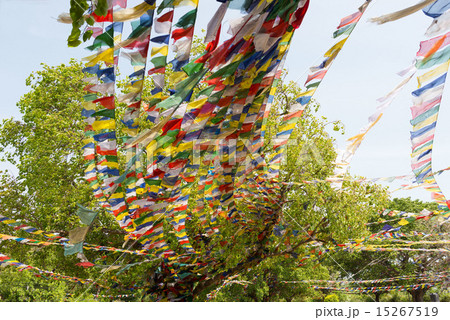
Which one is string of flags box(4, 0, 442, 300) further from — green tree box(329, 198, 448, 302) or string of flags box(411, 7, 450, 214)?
green tree box(329, 198, 448, 302)

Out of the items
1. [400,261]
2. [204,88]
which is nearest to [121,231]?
[204,88]

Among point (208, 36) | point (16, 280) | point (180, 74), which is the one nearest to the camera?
point (208, 36)

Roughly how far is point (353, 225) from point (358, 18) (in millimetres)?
7814

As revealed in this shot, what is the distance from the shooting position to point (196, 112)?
2.90m

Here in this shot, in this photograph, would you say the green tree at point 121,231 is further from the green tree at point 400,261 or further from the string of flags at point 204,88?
the green tree at point 400,261

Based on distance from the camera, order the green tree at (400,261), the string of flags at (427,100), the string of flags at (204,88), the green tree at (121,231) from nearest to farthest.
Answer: the string of flags at (204,88)
the string of flags at (427,100)
the green tree at (121,231)
the green tree at (400,261)

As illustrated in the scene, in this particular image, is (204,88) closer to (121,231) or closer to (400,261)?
(121,231)

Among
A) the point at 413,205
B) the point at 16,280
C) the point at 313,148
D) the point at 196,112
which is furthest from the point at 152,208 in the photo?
the point at 413,205

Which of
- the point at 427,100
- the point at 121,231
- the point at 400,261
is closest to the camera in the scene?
the point at 427,100

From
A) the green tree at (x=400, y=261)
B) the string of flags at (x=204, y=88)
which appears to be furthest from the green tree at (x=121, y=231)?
the green tree at (x=400, y=261)

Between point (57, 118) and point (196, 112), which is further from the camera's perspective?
point (57, 118)

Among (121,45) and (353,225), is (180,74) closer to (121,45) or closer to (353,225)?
(121,45)

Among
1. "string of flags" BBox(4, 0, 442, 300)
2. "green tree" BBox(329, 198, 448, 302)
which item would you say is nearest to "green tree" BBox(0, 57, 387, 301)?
"string of flags" BBox(4, 0, 442, 300)

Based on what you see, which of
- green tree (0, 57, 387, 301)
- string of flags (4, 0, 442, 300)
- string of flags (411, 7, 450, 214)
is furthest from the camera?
green tree (0, 57, 387, 301)
